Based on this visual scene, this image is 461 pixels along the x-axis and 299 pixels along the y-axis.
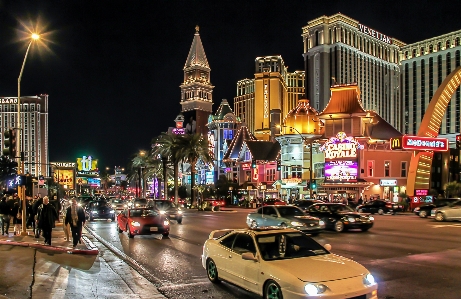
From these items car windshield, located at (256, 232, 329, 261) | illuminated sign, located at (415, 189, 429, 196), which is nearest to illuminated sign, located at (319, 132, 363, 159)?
illuminated sign, located at (415, 189, 429, 196)

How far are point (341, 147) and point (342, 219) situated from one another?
35771mm

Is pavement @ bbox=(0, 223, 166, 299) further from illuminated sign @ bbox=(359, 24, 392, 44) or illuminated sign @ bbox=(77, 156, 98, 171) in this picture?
illuminated sign @ bbox=(359, 24, 392, 44)

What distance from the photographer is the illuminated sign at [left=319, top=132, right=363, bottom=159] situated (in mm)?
56906

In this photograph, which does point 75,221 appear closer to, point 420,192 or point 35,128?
point 420,192

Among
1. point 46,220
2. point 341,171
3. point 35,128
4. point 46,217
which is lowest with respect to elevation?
point 46,220

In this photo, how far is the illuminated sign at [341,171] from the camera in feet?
188

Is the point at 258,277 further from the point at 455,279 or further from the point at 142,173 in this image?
the point at 142,173

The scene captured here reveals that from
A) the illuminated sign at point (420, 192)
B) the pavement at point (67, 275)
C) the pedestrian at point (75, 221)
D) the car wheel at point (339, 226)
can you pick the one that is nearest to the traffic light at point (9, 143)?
the pavement at point (67, 275)

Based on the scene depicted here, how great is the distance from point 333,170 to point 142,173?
36572mm

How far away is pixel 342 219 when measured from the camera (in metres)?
22.8

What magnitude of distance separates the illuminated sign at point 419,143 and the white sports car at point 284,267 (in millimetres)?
35819

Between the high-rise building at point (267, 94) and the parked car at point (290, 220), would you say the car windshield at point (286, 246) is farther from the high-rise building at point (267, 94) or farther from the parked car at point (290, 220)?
the high-rise building at point (267, 94)

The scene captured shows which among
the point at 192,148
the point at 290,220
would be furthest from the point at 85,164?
the point at 290,220

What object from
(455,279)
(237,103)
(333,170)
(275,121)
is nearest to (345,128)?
(333,170)
